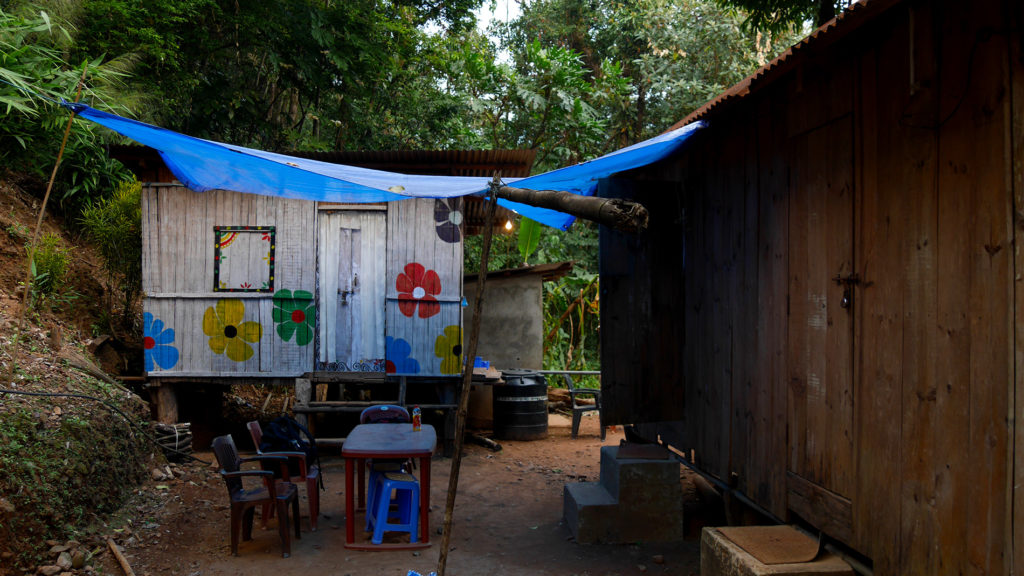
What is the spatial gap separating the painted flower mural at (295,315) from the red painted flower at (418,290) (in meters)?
1.16

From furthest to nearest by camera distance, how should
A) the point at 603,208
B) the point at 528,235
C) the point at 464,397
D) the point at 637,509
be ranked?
1. the point at 528,235
2. the point at 637,509
3. the point at 464,397
4. the point at 603,208

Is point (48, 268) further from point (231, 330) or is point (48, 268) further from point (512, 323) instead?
point (512, 323)

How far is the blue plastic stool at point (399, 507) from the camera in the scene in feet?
16.6

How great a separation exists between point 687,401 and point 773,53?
1112 centimetres

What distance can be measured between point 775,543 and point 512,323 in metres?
7.75

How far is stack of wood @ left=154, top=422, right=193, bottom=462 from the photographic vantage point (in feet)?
23.3

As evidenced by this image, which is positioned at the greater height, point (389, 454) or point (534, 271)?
point (534, 271)

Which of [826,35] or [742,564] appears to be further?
[742,564]

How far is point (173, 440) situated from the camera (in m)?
7.21

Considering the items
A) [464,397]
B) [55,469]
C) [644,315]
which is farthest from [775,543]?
[55,469]

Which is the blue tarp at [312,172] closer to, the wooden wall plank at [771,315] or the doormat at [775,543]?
the wooden wall plank at [771,315]

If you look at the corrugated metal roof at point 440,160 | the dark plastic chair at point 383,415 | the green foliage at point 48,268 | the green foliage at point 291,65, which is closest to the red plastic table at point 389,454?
the dark plastic chair at point 383,415

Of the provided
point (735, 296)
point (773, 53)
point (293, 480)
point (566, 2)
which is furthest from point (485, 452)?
point (566, 2)

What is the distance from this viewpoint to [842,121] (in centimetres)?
349
